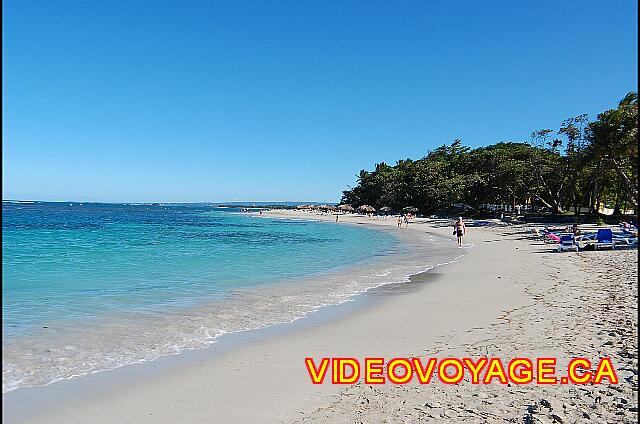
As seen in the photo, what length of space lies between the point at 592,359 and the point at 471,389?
172cm

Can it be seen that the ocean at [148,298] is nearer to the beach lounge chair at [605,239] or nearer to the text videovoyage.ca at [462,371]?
the text videovoyage.ca at [462,371]

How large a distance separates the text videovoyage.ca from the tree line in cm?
2128

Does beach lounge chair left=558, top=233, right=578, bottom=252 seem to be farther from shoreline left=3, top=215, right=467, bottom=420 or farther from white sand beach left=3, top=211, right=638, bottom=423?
shoreline left=3, top=215, right=467, bottom=420

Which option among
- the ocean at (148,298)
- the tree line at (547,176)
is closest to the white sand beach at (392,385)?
the ocean at (148,298)

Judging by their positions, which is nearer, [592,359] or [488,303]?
[592,359]

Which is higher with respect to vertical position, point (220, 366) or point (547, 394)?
point (547, 394)

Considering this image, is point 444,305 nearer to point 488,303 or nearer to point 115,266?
point 488,303

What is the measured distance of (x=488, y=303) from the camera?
926 centimetres

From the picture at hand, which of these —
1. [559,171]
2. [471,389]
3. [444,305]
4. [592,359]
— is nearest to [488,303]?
[444,305]

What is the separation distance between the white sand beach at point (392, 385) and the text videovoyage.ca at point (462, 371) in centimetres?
14

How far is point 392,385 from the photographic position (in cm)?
482

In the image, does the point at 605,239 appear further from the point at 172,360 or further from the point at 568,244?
the point at 172,360

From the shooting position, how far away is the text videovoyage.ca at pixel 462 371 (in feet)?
15.4

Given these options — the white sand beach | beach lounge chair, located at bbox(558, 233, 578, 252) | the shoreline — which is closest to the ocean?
the shoreline
